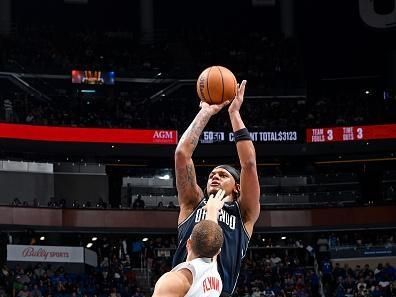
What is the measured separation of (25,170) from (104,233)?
14.6 feet

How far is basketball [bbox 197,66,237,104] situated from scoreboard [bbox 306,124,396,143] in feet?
102

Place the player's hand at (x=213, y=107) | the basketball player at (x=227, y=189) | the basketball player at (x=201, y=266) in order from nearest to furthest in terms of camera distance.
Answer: the basketball player at (x=201, y=266) < the basketball player at (x=227, y=189) < the player's hand at (x=213, y=107)

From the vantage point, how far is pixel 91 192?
39.5m

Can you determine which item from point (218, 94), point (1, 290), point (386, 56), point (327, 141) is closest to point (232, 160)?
point (327, 141)

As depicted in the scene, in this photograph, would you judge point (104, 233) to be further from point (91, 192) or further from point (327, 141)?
point (327, 141)

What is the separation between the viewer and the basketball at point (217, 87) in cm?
680

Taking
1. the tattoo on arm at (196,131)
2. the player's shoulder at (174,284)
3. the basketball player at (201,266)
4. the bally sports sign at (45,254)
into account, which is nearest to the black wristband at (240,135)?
the tattoo on arm at (196,131)

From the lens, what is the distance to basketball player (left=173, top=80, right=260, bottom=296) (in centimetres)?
655

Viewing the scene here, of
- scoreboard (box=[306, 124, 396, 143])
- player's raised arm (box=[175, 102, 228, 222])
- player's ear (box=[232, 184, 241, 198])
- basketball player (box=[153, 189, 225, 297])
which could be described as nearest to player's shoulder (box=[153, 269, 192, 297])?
basketball player (box=[153, 189, 225, 297])

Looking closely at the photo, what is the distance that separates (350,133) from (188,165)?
31394mm

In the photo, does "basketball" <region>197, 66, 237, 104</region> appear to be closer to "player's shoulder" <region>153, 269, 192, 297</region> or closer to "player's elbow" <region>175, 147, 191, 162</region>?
"player's elbow" <region>175, 147, 191, 162</region>

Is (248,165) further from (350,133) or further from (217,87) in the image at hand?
(350,133)

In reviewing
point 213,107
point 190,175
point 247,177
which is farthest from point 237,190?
point 213,107

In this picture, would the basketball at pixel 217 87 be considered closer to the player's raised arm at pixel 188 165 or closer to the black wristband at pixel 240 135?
the player's raised arm at pixel 188 165
